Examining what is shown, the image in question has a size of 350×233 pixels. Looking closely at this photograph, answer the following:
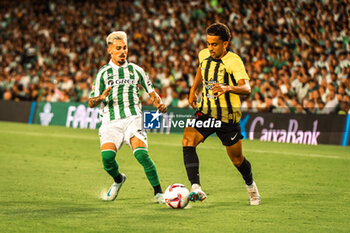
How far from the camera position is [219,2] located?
70.7 ft

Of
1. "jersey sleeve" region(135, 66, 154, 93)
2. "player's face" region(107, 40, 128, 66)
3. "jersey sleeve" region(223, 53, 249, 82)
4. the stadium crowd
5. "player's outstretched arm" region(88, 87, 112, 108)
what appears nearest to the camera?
"jersey sleeve" region(223, 53, 249, 82)

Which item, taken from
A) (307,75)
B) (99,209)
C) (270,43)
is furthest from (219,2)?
(99,209)

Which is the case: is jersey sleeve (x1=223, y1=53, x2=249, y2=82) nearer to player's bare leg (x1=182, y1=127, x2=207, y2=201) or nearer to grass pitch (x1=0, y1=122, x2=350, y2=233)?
player's bare leg (x1=182, y1=127, x2=207, y2=201)

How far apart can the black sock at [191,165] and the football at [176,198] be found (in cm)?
17

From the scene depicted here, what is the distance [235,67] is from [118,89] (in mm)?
1441

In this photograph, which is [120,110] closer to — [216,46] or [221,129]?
[221,129]

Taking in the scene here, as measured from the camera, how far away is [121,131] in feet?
23.5

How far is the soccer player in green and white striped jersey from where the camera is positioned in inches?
278

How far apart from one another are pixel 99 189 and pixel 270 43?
11.4 m

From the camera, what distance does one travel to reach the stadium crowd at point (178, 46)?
1633 cm

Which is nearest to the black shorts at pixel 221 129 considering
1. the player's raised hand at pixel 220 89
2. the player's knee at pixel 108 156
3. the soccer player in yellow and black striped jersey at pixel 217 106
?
the soccer player in yellow and black striped jersey at pixel 217 106

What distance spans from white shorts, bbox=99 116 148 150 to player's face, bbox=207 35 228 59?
1.24m

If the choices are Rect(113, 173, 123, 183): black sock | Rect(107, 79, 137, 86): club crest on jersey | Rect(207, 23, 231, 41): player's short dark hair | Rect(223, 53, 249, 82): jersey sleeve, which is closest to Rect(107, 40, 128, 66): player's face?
Rect(107, 79, 137, 86): club crest on jersey

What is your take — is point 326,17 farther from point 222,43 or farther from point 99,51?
point 222,43
